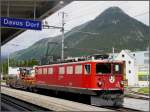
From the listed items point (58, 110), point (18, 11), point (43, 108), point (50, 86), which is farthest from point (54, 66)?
point (58, 110)

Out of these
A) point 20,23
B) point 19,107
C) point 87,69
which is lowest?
point 19,107

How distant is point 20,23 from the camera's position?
24703mm

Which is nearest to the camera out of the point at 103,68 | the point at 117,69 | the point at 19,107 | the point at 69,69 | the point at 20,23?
the point at 19,107

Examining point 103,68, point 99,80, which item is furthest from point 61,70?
point 99,80

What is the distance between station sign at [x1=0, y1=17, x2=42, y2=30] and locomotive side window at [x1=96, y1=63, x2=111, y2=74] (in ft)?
15.4

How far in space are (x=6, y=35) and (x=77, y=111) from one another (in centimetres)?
2552

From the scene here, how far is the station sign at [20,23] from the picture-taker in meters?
24.1

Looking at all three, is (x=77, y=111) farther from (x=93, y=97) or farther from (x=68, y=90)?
(x=68, y=90)

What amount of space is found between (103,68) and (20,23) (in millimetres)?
5552

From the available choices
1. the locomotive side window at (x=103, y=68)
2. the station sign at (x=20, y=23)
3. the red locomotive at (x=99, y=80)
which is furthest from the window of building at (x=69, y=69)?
the station sign at (x=20, y=23)

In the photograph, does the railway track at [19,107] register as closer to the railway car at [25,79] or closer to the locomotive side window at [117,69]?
the locomotive side window at [117,69]

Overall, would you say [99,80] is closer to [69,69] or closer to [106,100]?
[106,100]

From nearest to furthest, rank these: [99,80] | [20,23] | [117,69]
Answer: [99,80] < [117,69] < [20,23]

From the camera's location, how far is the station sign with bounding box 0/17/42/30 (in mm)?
24141
